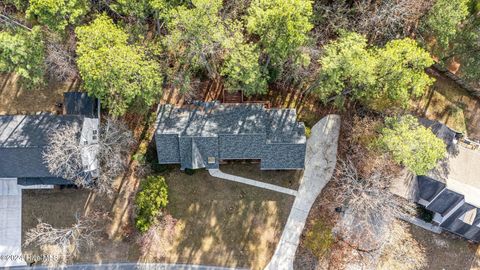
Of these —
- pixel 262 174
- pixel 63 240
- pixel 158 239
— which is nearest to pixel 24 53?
pixel 63 240

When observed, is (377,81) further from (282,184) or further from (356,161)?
(282,184)

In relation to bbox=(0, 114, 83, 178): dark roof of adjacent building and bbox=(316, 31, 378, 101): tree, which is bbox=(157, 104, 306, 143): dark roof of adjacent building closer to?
bbox=(316, 31, 378, 101): tree

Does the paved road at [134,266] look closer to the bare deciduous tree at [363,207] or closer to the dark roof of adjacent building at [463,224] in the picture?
the bare deciduous tree at [363,207]

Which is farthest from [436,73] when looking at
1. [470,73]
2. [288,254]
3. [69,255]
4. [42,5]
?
[69,255]

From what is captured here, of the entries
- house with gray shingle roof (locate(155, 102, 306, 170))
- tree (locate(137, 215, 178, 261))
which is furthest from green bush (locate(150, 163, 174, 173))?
tree (locate(137, 215, 178, 261))

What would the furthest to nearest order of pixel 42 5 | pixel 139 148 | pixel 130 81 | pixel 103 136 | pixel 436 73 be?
pixel 436 73
pixel 139 148
pixel 103 136
pixel 130 81
pixel 42 5
